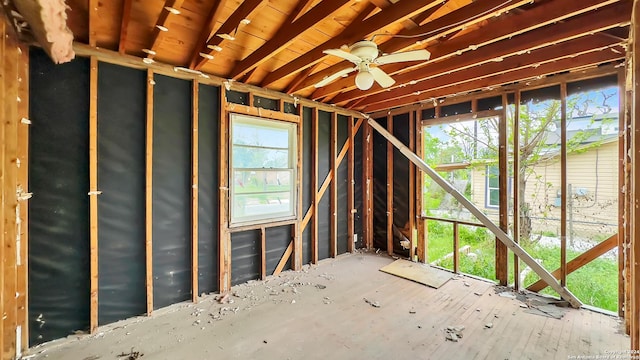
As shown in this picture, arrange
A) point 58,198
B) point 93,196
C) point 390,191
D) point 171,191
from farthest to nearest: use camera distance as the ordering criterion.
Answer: point 390,191 < point 171,191 < point 93,196 < point 58,198

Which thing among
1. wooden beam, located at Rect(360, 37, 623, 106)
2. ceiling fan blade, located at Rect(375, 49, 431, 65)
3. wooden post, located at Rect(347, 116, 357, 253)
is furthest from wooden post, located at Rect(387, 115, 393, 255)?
ceiling fan blade, located at Rect(375, 49, 431, 65)

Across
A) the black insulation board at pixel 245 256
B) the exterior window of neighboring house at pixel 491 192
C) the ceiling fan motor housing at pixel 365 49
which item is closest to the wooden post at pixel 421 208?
the exterior window of neighboring house at pixel 491 192

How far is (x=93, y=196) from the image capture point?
246cm

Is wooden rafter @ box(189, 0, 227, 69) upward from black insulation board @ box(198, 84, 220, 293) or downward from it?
upward

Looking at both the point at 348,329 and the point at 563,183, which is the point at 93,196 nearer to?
the point at 348,329

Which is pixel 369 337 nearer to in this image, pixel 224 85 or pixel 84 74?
pixel 224 85

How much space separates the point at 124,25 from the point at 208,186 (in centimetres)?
181

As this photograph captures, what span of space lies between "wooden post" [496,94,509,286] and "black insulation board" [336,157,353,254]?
8.10ft

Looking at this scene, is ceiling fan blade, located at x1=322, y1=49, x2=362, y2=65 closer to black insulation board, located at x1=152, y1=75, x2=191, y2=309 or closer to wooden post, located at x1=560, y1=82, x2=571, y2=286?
black insulation board, located at x1=152, y1=75, x2=191, y2=309

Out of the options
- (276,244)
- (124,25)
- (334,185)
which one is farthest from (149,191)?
(334,185)

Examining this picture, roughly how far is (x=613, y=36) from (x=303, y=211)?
3984 millimetres

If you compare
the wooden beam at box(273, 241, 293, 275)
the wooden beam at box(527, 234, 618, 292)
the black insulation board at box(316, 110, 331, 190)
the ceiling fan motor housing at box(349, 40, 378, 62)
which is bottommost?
the wooden beam at box(273, 241, 293, 275)

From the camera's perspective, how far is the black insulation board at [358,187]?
16.7 feet

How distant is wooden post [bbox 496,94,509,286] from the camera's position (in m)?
3.56
